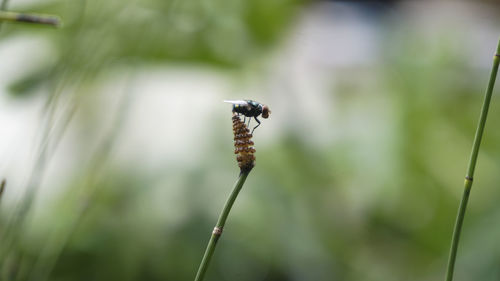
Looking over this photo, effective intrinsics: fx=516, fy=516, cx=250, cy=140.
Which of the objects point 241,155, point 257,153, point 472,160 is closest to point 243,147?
point 241,155

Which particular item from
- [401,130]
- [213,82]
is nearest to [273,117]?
[213,82]

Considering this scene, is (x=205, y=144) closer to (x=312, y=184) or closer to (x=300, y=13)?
(x=312, y=184)

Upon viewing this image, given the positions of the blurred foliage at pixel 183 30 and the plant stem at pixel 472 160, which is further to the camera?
the blurred foliage at pixel 183 30

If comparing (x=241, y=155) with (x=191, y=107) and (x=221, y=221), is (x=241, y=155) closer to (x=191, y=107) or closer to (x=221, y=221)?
(x=221, y=221)

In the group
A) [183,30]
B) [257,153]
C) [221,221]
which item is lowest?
[221,221]

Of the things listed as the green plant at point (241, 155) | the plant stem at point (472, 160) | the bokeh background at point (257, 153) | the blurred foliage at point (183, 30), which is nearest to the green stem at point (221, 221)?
the green plant at point (241, 155)

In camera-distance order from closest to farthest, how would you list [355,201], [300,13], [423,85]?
[355,201]
[423,85]
[300,13]

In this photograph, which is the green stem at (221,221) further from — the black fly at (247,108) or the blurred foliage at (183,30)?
the blurred foliage at (183,30)
